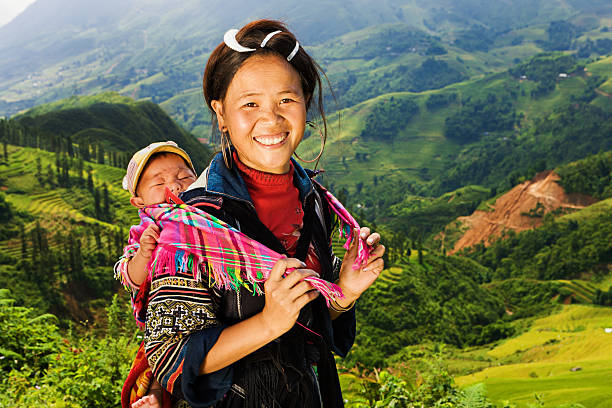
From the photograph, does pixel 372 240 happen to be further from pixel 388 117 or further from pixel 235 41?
pixel 388 117

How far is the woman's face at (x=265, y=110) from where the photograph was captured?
4.99 ft

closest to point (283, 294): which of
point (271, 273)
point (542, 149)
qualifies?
point (271, 273)

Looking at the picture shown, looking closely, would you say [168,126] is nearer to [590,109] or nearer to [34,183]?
[34,183]

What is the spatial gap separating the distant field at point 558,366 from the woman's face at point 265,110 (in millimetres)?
3525

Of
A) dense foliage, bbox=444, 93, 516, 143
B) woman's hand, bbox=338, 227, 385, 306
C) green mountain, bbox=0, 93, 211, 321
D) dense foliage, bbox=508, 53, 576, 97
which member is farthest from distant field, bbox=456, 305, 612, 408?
dense foliage, bbox=508, 53, 576, 97

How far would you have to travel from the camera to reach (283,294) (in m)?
1.33

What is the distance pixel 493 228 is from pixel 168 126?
1735 inches

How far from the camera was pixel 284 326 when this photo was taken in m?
1.36

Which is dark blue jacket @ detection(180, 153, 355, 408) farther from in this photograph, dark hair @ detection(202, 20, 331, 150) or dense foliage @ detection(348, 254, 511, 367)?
dense foliage @ detection(348, 254, 511, 367)

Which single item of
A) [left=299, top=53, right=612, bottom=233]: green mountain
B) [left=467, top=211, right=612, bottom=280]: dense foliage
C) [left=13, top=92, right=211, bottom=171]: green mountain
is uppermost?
A: [left=13, top=92, right=211, bottom=171]: green mountain

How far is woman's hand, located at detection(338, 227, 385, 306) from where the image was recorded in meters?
1.70

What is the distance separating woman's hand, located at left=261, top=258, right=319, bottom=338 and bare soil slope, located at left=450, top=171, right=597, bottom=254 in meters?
61.7

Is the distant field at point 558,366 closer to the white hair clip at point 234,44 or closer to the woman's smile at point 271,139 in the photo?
the woman's smile at point 271,139

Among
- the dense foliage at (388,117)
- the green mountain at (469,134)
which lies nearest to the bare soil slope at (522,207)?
the green mountain at (469,134)
